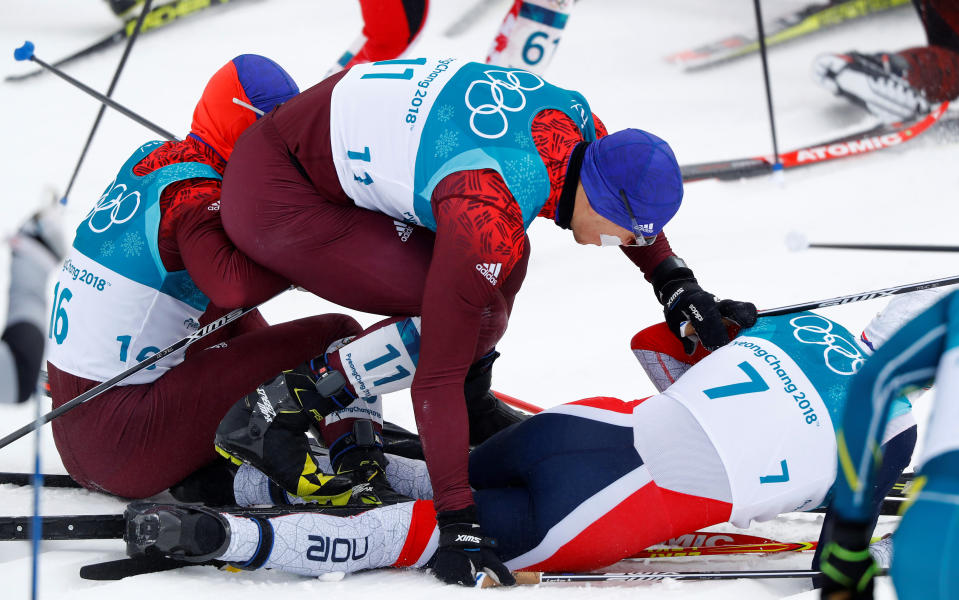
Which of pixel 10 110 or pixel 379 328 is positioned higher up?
pixel 10 110

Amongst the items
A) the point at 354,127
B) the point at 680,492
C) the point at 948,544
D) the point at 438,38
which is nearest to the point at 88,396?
the point at 354,127

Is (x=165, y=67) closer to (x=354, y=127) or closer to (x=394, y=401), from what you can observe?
(x=394, y=401)

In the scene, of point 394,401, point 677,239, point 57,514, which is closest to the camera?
point 57,514

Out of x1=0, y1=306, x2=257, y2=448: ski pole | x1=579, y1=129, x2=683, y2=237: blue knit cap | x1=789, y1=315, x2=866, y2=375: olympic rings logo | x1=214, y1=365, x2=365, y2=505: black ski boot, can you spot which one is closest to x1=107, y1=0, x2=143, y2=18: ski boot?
x1=0, y1=306, x2=257, y2=448: ski pole

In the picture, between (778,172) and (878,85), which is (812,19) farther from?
(778,172)

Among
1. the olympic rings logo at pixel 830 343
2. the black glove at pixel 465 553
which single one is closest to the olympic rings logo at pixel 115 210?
the black glove at pixel 465 553

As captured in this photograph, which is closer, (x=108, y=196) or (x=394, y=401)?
(x=108, y=196)

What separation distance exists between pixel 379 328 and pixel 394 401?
3.60 feet

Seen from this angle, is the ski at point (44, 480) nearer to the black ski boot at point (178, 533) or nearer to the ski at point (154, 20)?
the black ski boot at point (178, 533)

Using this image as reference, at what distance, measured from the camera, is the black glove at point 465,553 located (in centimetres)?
198

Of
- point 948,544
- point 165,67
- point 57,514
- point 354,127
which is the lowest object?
point 57,514

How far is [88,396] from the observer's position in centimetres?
239

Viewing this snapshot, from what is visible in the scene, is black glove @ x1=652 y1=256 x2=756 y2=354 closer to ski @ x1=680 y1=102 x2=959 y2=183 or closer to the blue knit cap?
the blue knit cap

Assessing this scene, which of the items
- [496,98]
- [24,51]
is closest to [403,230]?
[496,98]
